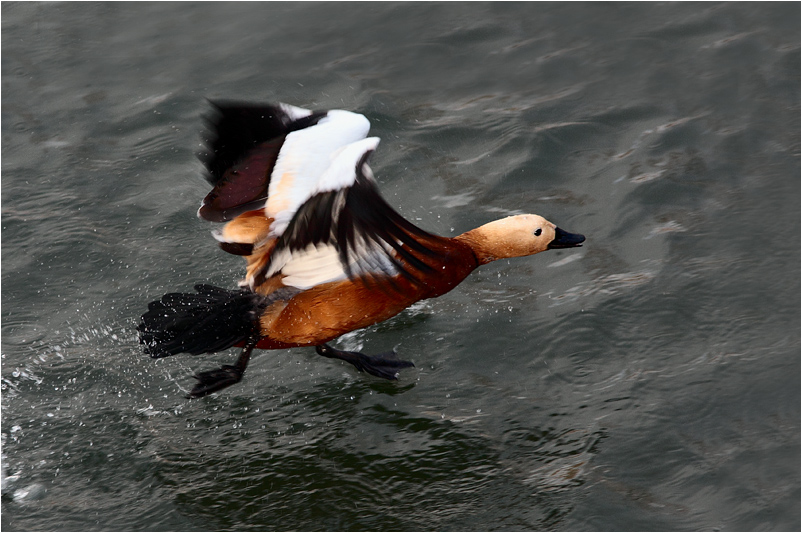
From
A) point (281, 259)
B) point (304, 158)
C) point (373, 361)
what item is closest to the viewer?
point (304, 158)

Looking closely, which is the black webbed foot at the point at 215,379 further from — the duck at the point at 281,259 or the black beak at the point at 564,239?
the black beak at the point at 564,239

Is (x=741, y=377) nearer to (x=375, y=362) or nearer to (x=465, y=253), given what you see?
(x=465, y=253)

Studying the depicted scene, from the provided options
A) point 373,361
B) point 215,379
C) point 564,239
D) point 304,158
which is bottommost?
point 373,361

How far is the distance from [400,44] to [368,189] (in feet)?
15.0

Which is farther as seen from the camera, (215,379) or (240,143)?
(215,379)

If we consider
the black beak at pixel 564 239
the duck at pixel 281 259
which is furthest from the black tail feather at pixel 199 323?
the black beak at pixel 564 239

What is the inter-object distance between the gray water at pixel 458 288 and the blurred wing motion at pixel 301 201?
80 centimetres

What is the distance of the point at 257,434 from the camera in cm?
445

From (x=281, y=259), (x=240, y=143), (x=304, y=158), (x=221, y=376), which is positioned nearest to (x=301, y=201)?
(x=304, y=158)

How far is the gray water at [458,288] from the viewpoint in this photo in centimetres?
409

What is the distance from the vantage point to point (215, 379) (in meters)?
4.52

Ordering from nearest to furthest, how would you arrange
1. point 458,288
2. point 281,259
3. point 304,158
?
point 304,158
point 281,259
point 458,288

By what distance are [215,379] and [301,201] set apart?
1280 mm

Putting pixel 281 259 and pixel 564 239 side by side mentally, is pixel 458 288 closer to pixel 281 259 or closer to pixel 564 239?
pixel 564 239
